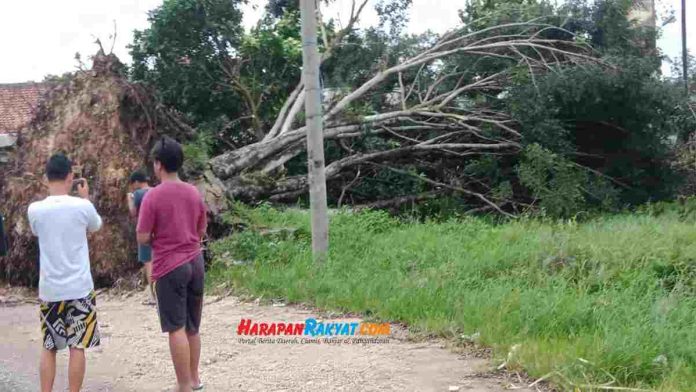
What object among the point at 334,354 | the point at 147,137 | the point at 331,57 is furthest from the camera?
the point at 331,57

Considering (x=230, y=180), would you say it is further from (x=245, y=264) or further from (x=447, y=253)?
(x=447, y=253)

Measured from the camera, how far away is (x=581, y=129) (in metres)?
15.6

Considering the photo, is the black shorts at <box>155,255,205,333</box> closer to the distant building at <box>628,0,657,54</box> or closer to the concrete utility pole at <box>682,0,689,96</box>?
the distant building at <box>628,0,657,54</box>

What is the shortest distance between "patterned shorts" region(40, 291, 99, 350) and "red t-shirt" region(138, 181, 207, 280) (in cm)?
48

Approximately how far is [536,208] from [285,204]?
4.82m

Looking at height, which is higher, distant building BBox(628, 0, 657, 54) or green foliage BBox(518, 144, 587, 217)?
distant building BBox(628, 0, 657, 54)

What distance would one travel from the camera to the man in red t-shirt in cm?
412

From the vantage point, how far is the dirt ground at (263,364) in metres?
4.64

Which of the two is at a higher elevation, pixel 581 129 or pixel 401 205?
pixel 581 129

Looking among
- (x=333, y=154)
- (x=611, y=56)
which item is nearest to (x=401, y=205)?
(x=333, y=154)

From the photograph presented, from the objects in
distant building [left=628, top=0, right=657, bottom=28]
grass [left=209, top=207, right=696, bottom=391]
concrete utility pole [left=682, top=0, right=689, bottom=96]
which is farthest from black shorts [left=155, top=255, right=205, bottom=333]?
distant building [left=628, top=0, right=657, bottom=28]

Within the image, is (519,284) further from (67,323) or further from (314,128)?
(67,323)

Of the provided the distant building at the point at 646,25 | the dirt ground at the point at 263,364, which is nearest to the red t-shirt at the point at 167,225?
the dirt ground at the point at 263,364

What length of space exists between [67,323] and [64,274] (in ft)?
0.99
